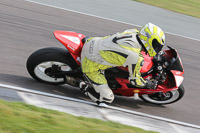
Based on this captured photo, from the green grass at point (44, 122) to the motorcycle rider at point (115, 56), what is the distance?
3.36 feet

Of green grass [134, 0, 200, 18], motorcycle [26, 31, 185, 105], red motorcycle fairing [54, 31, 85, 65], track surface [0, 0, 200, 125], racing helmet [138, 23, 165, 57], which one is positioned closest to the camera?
racing helmet [138, 23, 165, 57]

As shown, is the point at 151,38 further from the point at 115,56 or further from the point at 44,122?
the point at 44,122

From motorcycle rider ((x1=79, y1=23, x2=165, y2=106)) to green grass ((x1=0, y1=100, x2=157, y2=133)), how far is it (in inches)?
40.3

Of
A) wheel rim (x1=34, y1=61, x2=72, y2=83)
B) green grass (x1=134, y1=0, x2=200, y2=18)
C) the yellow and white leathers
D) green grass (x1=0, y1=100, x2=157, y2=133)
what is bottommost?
green grass (x1=0, y1=100, x2=157, y2=133)

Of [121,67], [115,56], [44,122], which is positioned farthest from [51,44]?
[44,122]

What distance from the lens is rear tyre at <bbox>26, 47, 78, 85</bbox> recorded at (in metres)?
6.65

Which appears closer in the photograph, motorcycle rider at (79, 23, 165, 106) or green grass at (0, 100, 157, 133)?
green grass at (0, 100, 157, 133)

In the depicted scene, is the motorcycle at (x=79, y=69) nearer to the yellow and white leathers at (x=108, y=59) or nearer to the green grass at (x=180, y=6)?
the yellow and white leathers at (x=108, y=59)

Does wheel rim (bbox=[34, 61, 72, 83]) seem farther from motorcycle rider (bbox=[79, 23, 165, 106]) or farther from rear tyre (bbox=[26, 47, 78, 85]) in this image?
motorcycle rider (bbox=[79, 23, 165, 106])

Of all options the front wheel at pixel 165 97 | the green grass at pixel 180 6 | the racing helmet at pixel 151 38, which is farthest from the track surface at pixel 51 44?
the green grass at pixel 180 6

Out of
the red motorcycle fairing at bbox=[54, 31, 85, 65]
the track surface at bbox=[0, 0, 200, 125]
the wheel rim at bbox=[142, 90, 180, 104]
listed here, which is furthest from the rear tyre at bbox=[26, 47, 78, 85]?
the wheel rim at bbox=[142, 90, 180, 104]

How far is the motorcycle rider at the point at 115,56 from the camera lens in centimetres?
621

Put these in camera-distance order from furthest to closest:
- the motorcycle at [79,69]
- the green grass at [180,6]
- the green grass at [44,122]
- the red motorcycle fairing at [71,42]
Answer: the green grass at [180,6], the motorcycle at [79,69], the red motorcycle fairing at [71,42], the green grass at [44,122]

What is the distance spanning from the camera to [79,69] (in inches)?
264
